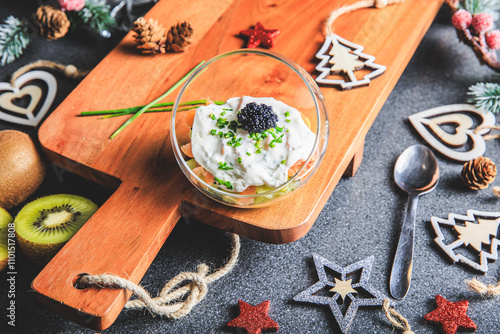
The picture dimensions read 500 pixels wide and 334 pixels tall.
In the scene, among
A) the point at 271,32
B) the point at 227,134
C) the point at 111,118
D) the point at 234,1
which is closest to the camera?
the point at 227,134

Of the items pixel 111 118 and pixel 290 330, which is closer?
pixel 290 330

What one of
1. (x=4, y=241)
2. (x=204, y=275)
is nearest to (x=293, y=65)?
(x=204, y=275)

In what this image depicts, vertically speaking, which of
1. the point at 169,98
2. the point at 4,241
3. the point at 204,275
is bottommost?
the point at 204,275

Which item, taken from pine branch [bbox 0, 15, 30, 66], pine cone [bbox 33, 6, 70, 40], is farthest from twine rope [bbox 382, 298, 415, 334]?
pine branch [bbox 0, 15, 30, 66]

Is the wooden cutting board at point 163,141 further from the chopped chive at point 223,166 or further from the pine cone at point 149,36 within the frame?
the chopped chive at point 223,166

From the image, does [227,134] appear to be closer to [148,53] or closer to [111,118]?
[111,118]

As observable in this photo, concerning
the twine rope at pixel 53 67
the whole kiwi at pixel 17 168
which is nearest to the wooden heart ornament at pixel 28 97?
the twine rope at pixel 53 67
